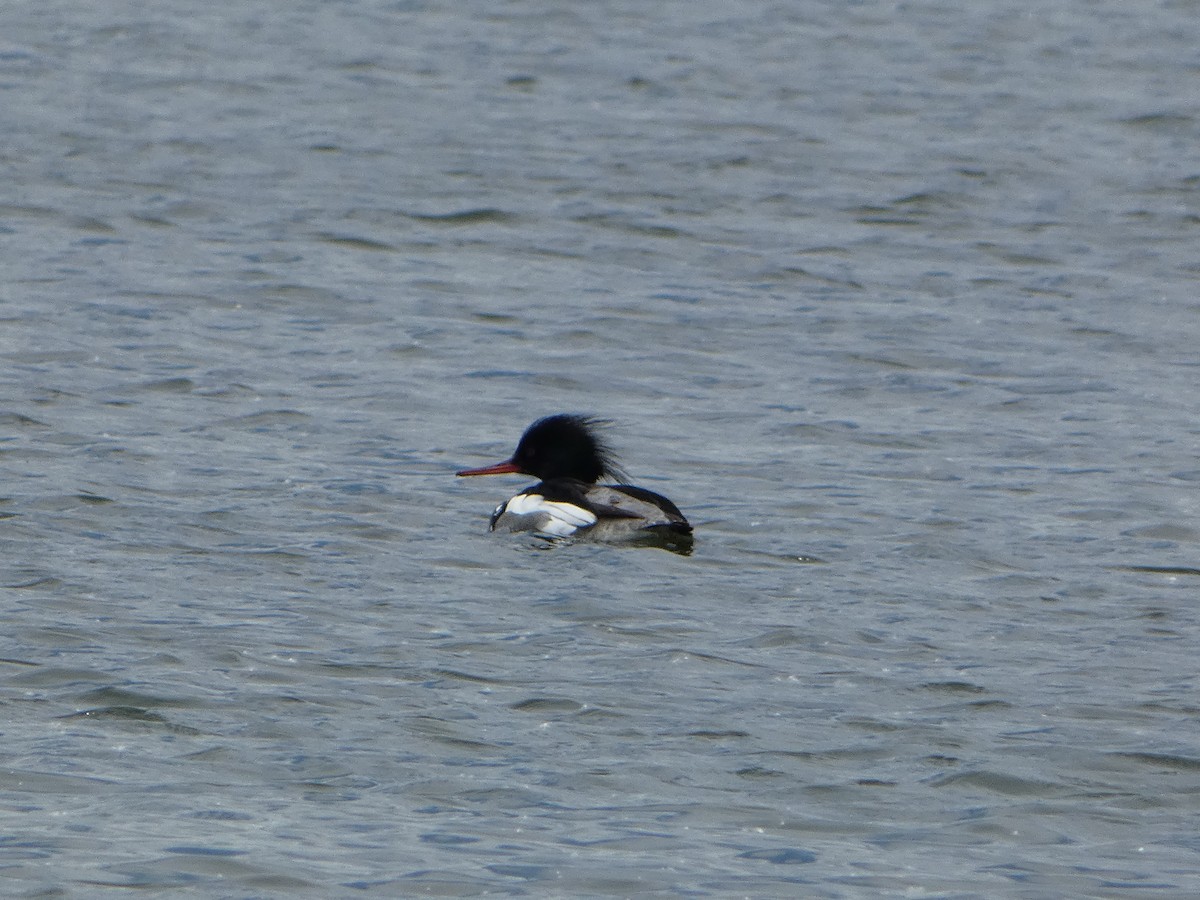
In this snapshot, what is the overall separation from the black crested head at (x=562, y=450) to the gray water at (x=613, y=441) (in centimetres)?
35

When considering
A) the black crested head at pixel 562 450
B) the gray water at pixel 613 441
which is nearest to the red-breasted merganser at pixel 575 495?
the black crested head at pixel 562 450

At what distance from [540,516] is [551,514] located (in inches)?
2.2

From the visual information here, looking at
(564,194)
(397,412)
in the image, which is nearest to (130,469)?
(397,412)

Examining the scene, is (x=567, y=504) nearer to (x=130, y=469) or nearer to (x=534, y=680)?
(x=130, y=469)

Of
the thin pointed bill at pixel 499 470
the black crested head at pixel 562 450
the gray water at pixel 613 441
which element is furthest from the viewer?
the black crested head at pixel 562 450

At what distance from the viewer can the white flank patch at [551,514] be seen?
10.9m

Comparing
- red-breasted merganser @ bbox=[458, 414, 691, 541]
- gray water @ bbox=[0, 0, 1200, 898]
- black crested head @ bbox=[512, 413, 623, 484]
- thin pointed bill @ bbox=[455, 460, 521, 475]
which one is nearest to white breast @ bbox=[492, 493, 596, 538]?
red-breasted merganser @ bbox=[458, 414, 691, 541]

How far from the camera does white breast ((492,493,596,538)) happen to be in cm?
1080

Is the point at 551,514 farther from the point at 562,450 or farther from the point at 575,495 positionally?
the point at 562,450

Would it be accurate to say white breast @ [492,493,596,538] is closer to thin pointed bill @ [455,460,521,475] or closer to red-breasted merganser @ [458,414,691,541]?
red-breasted merganser @ [458,414,691,541]

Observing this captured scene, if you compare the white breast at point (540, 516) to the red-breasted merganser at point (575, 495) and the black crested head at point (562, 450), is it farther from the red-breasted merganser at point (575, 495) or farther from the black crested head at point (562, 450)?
the black crested head at point (562, 450)

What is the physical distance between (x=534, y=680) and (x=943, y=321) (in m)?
7.65

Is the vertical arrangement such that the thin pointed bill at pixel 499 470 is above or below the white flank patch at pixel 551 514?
above

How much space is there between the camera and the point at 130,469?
1104 cm
